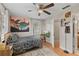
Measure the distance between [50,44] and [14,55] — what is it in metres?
0.61

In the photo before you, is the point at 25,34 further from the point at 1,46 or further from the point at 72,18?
the point at 72,18

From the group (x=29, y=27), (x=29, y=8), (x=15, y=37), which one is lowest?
(x=15, y=37)

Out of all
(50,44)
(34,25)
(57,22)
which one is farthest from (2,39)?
(57,22)

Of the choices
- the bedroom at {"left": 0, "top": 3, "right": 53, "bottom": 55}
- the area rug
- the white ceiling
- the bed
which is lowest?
the area rug

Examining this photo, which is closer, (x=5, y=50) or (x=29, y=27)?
(x=5, y=50)

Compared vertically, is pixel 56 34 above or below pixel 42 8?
below

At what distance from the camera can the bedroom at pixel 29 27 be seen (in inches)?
69.3

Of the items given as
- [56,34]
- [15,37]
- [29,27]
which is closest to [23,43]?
[15,37]

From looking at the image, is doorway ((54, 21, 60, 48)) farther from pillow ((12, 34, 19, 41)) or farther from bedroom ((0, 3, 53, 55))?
pillow ((12, 34, 19, 41))

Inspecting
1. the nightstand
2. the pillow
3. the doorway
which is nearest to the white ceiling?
the doorway

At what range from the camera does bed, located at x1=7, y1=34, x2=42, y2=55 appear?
1772 millimetres

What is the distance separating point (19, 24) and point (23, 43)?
0.32 metres

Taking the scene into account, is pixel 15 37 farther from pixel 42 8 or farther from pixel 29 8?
pixel 42 8

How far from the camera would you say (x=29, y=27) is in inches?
73.6
